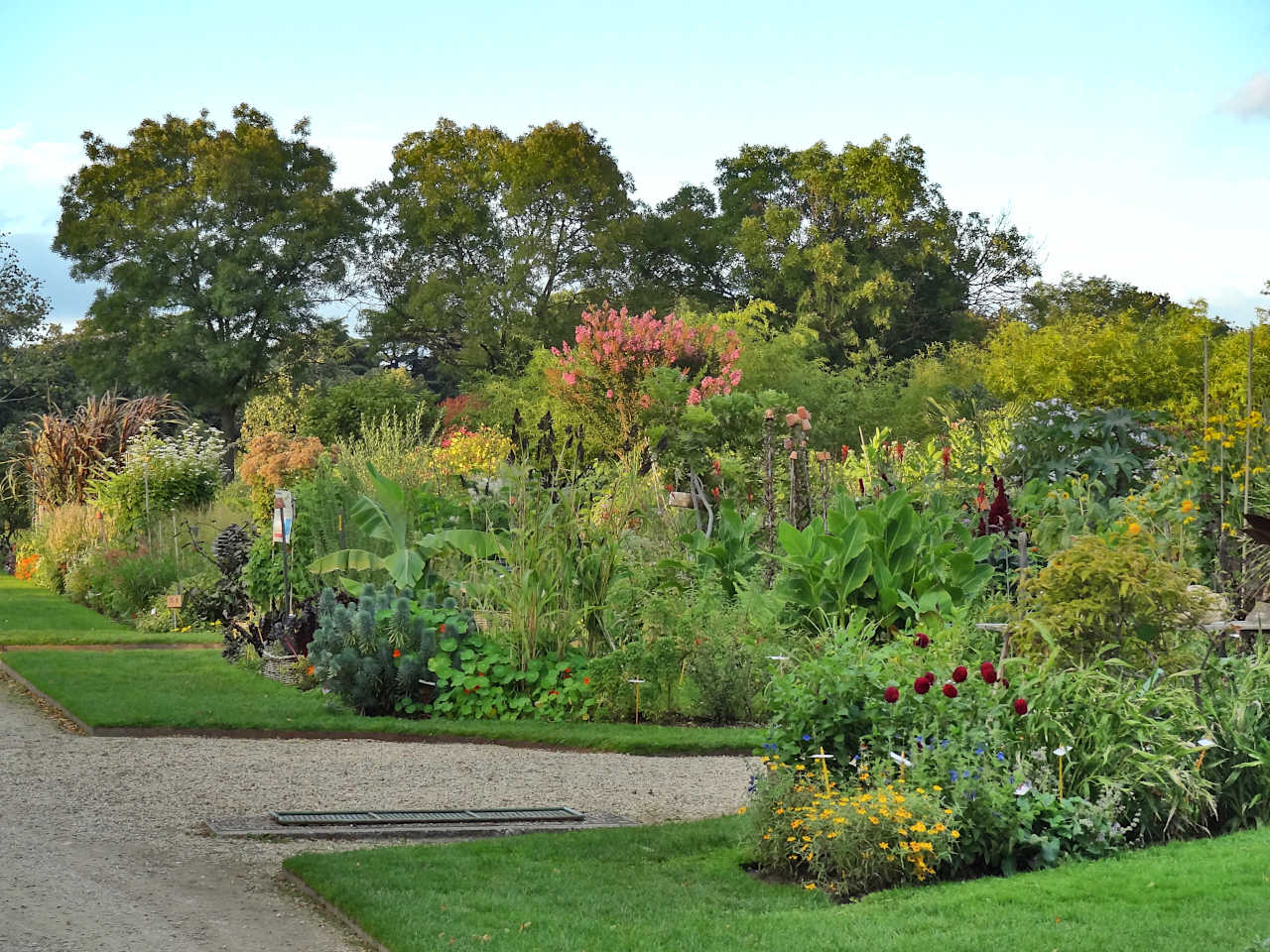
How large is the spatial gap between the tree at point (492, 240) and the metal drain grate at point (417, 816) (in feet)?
88.3

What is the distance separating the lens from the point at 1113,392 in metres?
22.2

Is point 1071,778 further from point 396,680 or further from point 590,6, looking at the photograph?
point 590,6

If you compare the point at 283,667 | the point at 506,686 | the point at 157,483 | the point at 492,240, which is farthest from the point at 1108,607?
the point at 492,240

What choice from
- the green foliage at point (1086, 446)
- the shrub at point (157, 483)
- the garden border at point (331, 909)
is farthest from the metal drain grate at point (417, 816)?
the shrub at point (157, 483)

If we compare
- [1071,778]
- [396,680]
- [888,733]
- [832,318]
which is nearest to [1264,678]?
[1071,778]

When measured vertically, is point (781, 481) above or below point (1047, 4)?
below

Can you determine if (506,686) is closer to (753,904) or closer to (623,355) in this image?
(753,904)

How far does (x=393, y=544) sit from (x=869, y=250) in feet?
80.0

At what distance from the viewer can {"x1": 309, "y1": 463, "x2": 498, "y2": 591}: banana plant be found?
10969 millimetres

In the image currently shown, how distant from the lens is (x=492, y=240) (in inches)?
1436

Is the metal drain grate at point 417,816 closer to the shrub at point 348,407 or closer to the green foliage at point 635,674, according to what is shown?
the green foliage at point 635,674

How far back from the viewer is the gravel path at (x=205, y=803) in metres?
4.81

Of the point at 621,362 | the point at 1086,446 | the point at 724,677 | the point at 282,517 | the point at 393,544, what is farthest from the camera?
the point at 621,362

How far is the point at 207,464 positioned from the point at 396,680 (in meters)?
10.9
